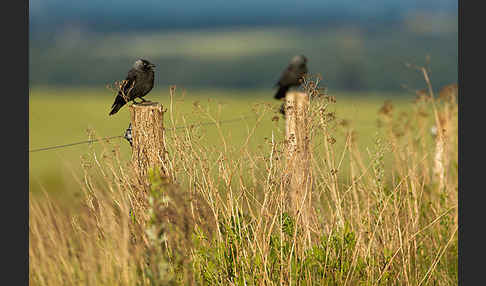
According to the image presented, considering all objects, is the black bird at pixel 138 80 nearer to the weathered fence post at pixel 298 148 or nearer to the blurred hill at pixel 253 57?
the weathered fence post at pixel 298 148

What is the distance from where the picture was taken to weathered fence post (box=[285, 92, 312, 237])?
4074 mm

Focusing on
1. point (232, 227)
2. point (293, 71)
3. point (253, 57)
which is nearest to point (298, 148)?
point (232, 227)

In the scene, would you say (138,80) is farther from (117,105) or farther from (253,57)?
A: (253,57)

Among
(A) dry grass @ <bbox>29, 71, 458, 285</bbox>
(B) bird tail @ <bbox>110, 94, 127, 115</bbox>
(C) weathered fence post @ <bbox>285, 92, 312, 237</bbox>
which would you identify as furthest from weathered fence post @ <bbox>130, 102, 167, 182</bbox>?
(B) bird tail @ <bbox>110, 94, 127, 115</bbox>

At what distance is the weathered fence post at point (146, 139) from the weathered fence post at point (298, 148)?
0.92 metres

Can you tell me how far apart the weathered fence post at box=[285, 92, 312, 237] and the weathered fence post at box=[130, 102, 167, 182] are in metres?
0.92

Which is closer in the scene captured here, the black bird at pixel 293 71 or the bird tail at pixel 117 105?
the bird tail at pixel 117 105

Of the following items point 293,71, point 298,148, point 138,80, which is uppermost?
point 293,71

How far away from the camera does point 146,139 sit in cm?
374

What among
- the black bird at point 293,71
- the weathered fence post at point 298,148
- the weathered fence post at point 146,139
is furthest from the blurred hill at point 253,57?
the weathered fence post at point 146,139

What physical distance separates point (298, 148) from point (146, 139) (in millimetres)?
1254

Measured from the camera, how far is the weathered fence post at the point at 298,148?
407 centimetres

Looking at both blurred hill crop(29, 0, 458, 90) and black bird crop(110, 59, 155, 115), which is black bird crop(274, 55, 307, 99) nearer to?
black bird crop(110, 59, 155, 115)

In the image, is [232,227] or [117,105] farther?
[117,105]
